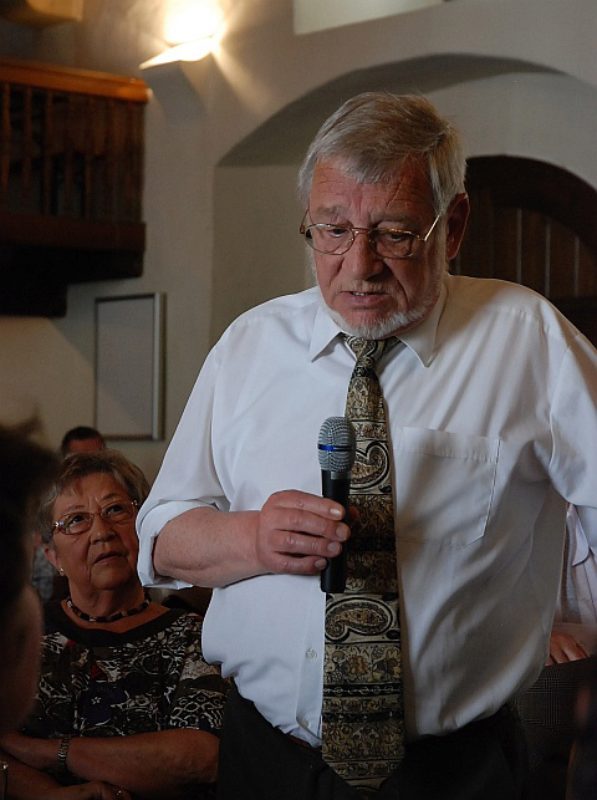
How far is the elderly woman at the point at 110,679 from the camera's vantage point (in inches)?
117

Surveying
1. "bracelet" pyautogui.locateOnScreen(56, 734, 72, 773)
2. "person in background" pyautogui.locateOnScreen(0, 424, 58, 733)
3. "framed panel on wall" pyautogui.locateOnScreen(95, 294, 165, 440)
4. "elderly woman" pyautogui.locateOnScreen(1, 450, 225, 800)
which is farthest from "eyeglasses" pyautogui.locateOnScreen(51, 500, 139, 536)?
"framed panel on wall" pyautogui.locateOnScreen(95, 294, 165, 440)

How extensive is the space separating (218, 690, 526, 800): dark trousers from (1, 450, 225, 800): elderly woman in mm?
915

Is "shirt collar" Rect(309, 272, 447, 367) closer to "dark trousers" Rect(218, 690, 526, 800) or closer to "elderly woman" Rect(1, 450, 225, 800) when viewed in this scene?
"dark trousers" Rect(218, 690, 526, 800)

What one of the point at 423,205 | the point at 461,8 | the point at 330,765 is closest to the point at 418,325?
the point at 423,205

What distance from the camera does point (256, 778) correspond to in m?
2.13

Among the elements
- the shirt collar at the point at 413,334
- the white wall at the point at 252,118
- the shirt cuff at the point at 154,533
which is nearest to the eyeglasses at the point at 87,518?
the shirt cuff at the point at 154,533

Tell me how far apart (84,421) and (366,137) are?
21.5 ft

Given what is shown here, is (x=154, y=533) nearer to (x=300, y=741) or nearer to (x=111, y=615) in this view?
(x=300, y=741)

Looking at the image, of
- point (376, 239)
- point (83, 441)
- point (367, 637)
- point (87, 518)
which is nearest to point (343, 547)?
point (367, 637)

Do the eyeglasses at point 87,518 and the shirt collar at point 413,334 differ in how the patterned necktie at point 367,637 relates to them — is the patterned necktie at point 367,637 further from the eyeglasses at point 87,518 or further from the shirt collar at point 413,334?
the eyeglasses at point 87,518

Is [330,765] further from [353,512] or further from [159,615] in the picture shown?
[159,615]

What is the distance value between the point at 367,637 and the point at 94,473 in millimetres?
1596

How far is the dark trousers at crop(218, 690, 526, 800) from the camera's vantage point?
6.64 ft

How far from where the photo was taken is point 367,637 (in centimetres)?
201
